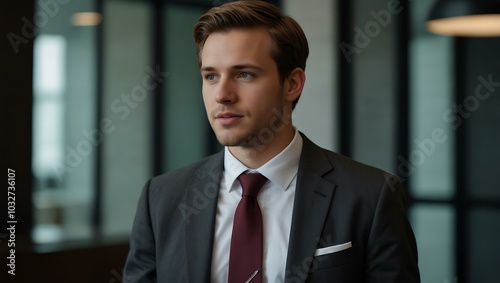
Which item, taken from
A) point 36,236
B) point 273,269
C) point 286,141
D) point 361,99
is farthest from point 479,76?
point 36,236

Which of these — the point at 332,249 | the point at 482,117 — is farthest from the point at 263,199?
the point at 482,117

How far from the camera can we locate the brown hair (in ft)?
6.03

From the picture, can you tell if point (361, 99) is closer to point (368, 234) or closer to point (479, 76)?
point (479, 76)

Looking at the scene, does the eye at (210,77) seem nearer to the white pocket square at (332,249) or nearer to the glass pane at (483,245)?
the white pocket square at (332,249)

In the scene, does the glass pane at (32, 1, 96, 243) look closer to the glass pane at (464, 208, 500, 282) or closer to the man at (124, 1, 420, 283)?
the man at (124, 1, 420, 283)

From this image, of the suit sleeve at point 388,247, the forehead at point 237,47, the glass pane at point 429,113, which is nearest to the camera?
the suit sleeve at point 388,247

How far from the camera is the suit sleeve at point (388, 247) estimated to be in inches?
66.2

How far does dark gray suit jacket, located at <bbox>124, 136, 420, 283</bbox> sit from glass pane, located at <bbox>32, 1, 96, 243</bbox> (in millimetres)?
1923

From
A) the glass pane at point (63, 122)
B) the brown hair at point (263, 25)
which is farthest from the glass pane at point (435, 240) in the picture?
the brown hair at point (263, 25)

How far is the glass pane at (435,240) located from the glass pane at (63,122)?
2022 millimetres

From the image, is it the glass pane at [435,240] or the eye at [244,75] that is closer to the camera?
the eye at [244,75]

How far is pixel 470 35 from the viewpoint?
11.8 feet

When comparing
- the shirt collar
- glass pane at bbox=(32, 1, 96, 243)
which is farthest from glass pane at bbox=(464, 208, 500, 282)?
glass pane at bbox=(32, 1, 96, 243)

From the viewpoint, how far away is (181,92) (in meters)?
4.52
